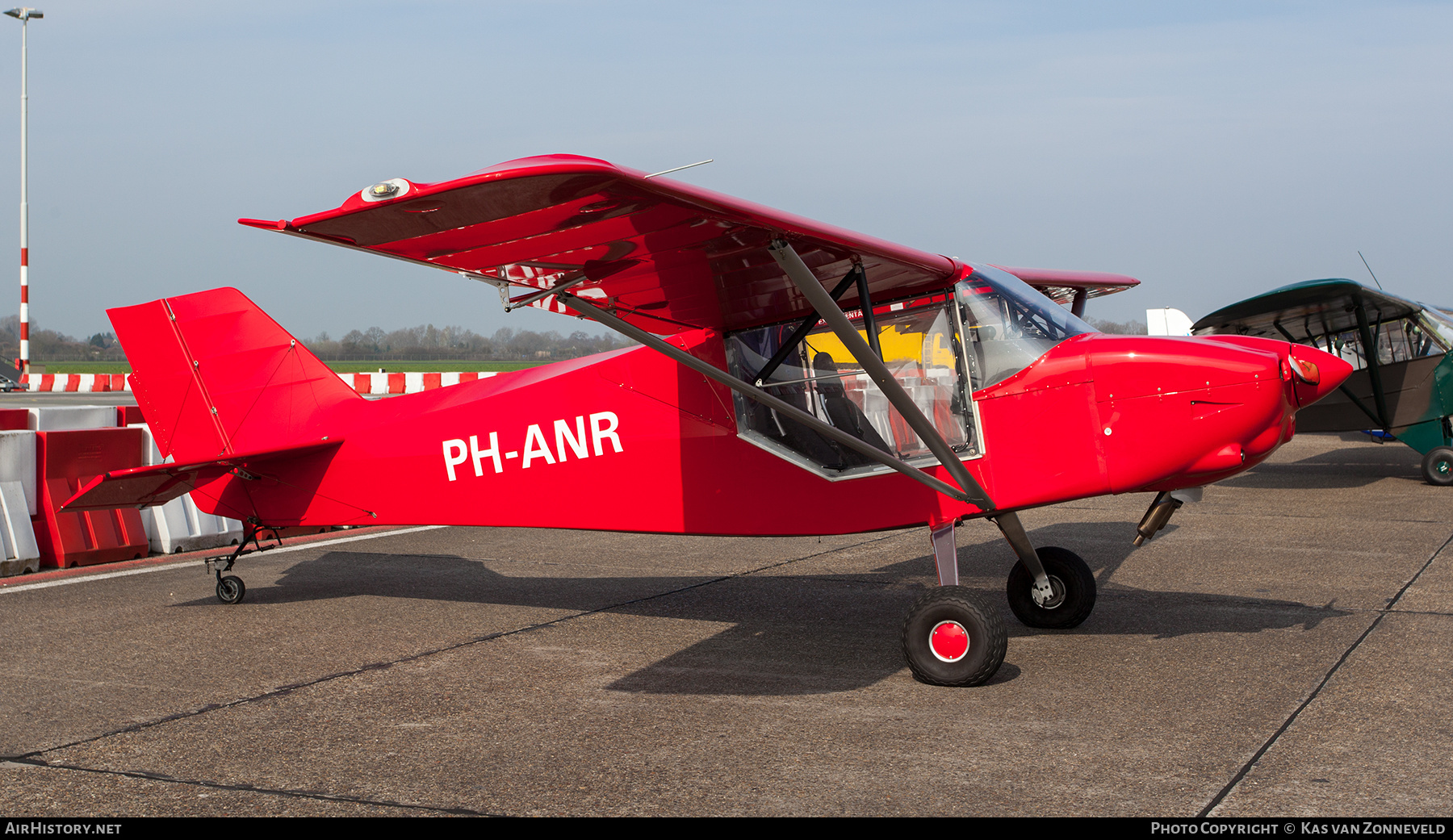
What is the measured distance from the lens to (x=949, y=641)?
5.20 meters

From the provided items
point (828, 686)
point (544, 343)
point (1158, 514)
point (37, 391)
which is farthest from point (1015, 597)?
point (37, 391)

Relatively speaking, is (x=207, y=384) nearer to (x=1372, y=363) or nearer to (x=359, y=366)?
(x=1372, y=363)

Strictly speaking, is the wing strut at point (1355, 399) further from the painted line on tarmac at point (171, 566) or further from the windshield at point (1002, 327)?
the painted line on tarmac at point (171, 566)

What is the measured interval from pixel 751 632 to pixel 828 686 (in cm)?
128

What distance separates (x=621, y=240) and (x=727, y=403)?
1687mm

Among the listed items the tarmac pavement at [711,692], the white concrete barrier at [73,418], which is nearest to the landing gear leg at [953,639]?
the tarmac pavement at [711,692]

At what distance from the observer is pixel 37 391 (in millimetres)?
36219

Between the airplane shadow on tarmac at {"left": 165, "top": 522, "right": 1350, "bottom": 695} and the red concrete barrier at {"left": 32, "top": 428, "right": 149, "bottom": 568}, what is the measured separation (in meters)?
1.63

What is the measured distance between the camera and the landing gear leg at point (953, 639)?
510cm

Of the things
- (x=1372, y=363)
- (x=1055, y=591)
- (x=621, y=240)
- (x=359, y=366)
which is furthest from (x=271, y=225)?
(x=359, y=366)

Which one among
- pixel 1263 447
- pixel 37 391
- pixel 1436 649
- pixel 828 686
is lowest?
pixel 1436 649
